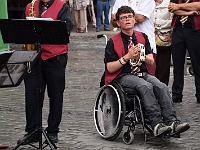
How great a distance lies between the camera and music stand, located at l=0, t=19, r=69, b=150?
23.6 feet

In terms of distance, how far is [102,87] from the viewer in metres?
8.38

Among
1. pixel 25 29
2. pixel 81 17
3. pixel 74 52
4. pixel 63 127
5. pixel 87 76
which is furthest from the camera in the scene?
pixel 81 17

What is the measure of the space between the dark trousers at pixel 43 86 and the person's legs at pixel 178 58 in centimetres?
307

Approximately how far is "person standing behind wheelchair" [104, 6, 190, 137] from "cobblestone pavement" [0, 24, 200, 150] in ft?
0.89

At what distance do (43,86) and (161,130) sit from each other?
4.67 feet

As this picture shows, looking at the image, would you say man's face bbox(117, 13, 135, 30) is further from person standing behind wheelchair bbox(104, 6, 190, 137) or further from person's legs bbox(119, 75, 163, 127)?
person's legs bbox(119, 75, 163, 127)

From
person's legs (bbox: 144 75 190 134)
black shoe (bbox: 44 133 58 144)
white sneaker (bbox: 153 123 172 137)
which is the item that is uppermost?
person's legs (bbox: 144 75 190 134)

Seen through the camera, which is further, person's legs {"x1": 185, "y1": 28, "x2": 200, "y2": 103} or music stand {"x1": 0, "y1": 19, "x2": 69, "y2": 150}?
person's legs {"x1": 185, "y1": 28, "x2": 200, "y2": 103}

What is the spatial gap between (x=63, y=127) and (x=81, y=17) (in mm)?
14857

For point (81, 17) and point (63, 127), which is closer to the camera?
point (63, 127)

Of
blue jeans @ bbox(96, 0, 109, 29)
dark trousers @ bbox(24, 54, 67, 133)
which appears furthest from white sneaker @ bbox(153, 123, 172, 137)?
blue jeans @ bbox(96, 0, 109, 29)

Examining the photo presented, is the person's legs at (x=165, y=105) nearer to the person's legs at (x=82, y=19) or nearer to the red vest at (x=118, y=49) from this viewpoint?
the red vest at (x=118, y=49)

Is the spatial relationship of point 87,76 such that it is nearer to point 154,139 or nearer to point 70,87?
point 70,87

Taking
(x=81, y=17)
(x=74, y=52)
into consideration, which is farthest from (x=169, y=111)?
(x=81, y=17)
